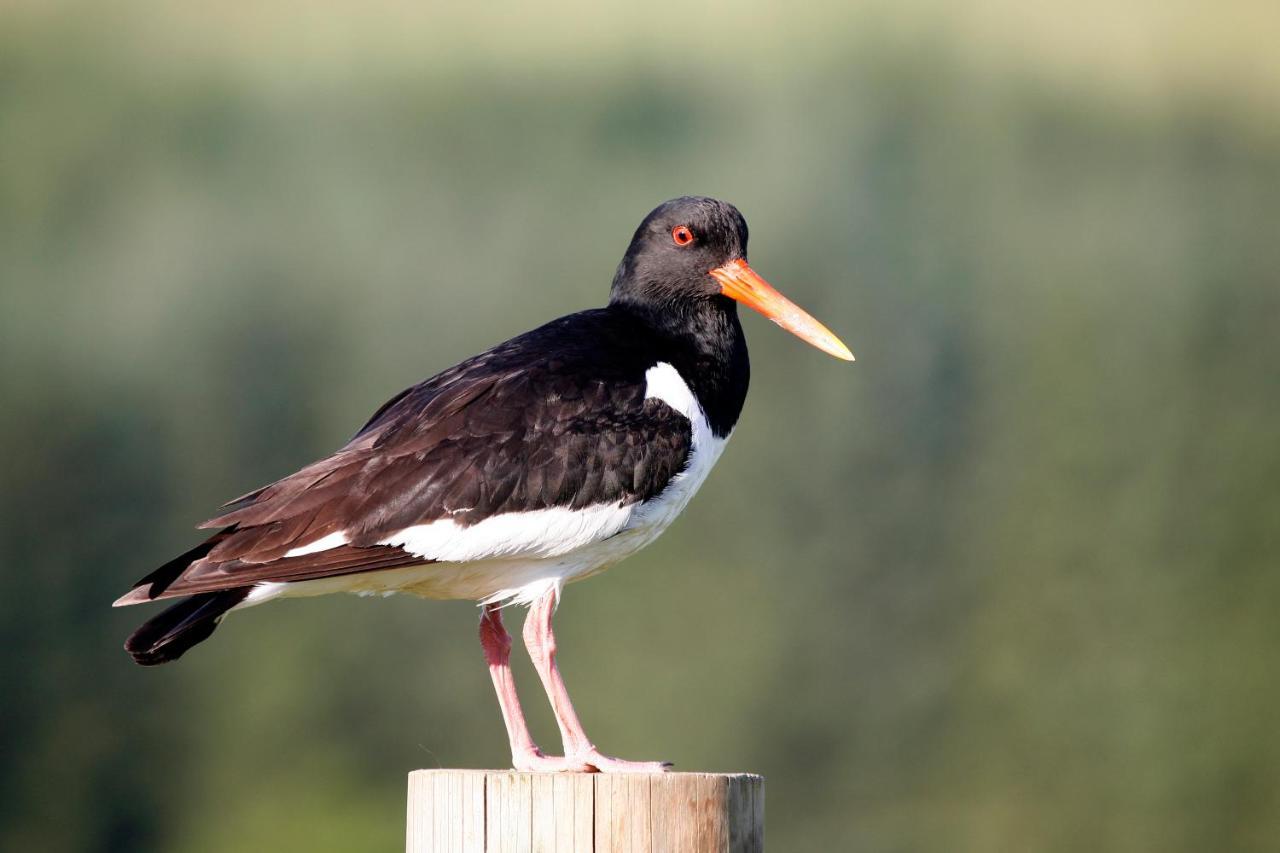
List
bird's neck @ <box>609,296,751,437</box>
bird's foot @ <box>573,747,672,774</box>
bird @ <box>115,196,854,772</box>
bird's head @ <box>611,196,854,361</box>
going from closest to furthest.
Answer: bird's foot @ <box>573,747,672,774</box> < bird @ <box>115,196,854,772</box> < bird's neck @ <box>609,296,751,437</box> < bird's head @ <box>611,196,854,361</box>

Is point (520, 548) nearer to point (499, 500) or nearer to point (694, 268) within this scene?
point (499, 500)

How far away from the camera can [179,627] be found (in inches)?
180

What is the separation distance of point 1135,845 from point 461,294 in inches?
413

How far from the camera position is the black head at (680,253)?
5875 millimetres

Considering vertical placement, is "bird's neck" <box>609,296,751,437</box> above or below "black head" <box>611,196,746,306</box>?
below

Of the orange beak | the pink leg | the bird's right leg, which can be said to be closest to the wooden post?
the pink leg

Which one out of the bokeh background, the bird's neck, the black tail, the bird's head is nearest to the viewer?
the black tail

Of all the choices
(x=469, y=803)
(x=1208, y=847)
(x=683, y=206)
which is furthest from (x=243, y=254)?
(x=469, y=803)

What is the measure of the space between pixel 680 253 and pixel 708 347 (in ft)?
1.23

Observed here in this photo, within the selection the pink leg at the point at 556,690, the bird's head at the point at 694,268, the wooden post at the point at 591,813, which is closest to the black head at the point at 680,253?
the bird's head at the point at 694,268

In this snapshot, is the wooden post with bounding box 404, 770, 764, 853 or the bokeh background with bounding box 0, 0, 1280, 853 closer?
the wooden post with bounding box 404, 770, 764, 853

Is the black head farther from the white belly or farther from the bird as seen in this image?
the white belly

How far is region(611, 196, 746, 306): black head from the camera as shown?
19.3 ft

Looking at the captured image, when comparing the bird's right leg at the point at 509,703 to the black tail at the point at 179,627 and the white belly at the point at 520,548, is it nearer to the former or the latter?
the white belly at the point at 520,548
